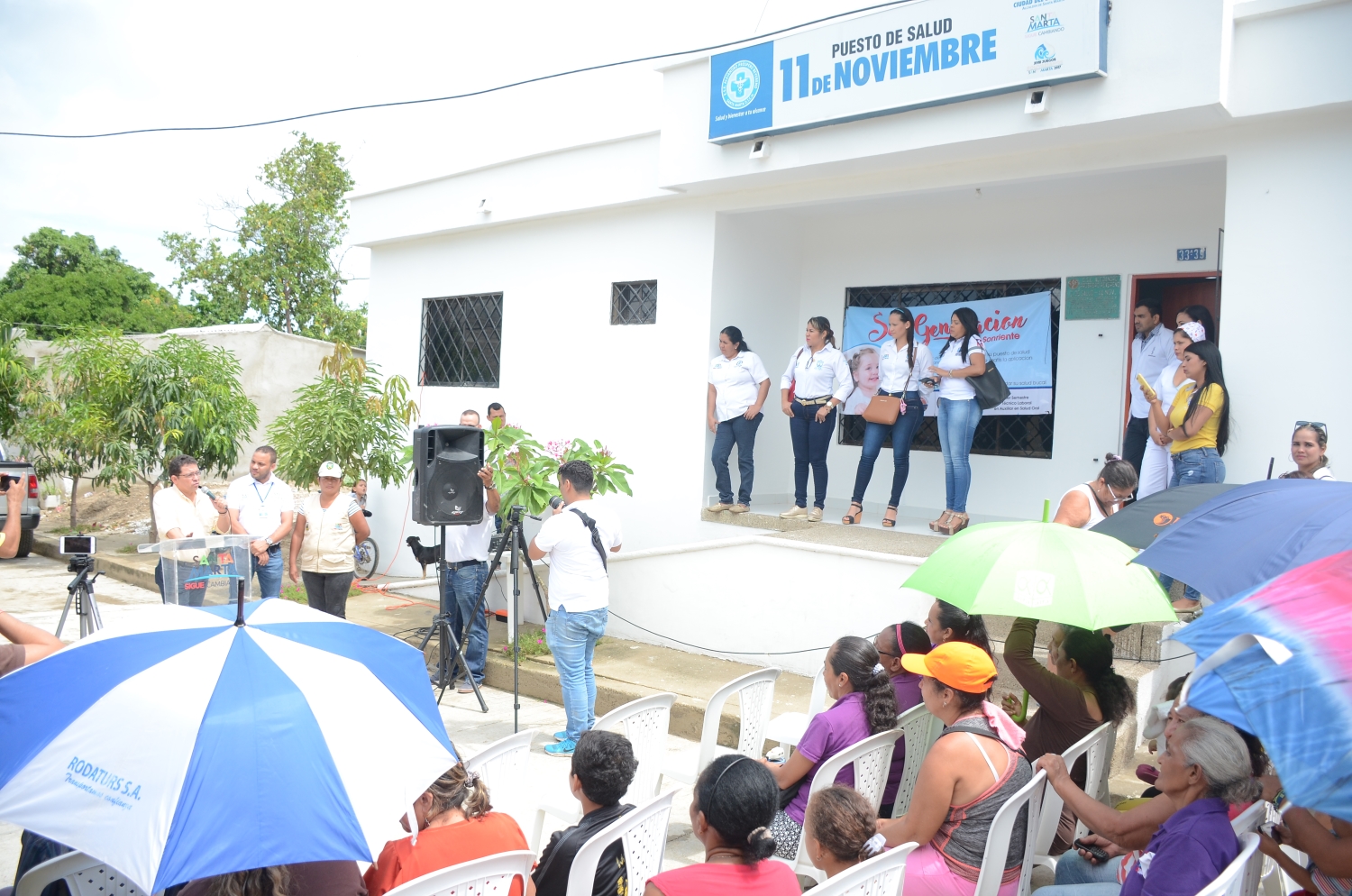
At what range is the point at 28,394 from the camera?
43.4 ft

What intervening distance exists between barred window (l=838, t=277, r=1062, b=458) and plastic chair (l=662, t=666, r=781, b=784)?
15.5 ft

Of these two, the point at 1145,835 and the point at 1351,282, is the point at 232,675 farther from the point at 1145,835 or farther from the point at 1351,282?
the point at 1351,282

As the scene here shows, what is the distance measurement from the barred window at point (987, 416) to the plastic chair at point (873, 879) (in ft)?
20.6

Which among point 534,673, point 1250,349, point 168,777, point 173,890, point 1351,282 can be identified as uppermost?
point 1351,282

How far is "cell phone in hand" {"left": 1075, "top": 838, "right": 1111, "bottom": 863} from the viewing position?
3328 mm

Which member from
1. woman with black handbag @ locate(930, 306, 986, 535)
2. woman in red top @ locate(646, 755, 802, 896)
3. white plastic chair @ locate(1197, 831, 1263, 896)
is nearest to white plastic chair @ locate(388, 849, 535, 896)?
woman in red top @ locate(646, 755, 802, 896)

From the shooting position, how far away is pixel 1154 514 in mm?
4000

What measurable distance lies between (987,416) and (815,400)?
5.61ft

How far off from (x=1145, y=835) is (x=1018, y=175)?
5200 mm

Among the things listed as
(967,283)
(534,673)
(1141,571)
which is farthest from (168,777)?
(967,283)

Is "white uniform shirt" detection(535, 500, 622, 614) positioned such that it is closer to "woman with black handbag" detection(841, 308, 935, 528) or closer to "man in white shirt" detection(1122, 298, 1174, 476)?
"woman with black handbag" detection(841, 308, 935, 528)

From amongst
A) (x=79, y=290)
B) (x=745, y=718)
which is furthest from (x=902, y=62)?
(x=79, y=290)

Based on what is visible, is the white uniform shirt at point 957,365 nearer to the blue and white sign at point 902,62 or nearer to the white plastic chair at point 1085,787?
the blue and white sign at point 902,62

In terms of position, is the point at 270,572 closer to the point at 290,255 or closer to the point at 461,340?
the point at 461,340
